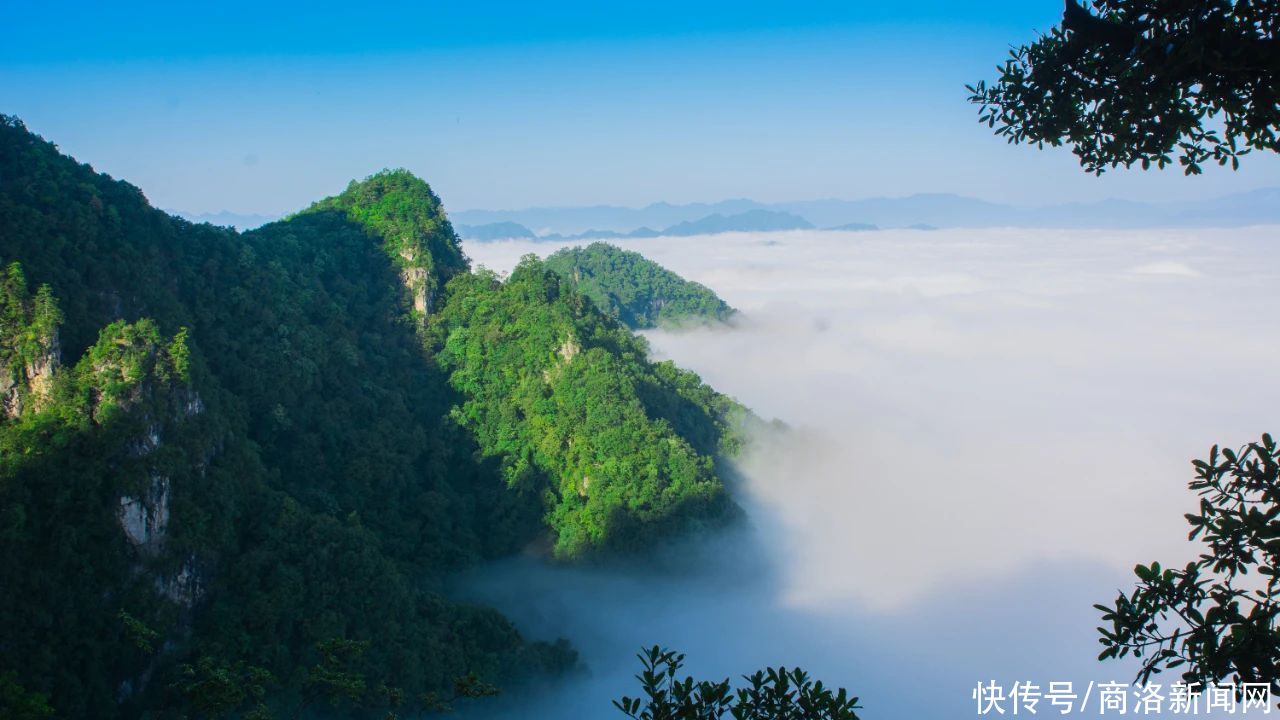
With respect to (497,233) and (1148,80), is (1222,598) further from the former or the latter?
(497,233)

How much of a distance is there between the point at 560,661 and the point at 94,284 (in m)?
17.2

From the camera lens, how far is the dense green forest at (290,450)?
58.8ft

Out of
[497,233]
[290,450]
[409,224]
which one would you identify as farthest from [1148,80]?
[497,233]

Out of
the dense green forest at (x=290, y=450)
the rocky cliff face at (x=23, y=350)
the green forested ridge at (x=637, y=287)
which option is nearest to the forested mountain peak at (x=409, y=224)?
the dense green forest at (x=290, y=450)

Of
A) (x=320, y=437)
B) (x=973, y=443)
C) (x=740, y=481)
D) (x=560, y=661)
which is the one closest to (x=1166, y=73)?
(x=560, y=661)

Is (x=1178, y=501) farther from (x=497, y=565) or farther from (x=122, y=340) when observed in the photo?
(x=122, y=340)

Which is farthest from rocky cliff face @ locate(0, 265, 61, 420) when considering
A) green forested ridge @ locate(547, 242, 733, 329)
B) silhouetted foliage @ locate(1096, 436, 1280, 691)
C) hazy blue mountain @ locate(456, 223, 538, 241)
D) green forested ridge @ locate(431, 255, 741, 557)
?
hazy blue mountain @ locate(456, 223, 538, 241)

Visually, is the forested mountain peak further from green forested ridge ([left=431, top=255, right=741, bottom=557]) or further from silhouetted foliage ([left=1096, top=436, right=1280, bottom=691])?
silhouetted foliage ([left=1096, top=436, right=1280, bottom=691])

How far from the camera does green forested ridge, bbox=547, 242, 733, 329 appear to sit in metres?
80.6

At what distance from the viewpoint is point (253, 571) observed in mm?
21219

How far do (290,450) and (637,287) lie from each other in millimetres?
56068

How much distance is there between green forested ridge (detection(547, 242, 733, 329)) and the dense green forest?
37.1m

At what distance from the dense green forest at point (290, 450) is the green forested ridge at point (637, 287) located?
122 ft

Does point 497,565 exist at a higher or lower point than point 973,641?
higher
